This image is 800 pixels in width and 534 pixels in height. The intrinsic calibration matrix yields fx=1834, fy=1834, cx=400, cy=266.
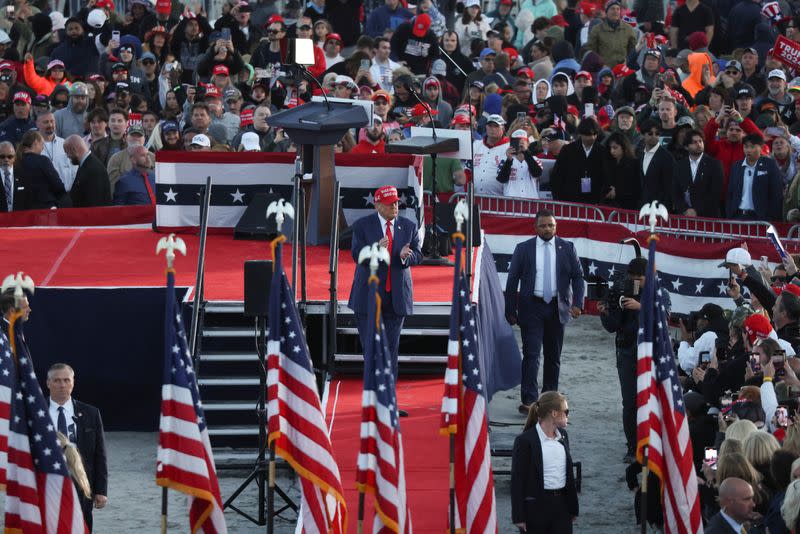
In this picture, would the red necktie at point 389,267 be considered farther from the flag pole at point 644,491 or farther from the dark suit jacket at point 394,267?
the flag pole at point 644,491

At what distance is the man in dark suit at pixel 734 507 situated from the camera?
1157cm

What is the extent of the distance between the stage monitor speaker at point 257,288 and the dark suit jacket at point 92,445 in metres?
2.18

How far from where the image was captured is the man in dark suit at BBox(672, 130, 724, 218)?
21.9 meters

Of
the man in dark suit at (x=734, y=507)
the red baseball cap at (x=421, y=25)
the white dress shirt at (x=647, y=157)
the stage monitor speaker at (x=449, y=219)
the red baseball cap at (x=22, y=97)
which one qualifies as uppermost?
the red baseball cap at (x=421, y=25)

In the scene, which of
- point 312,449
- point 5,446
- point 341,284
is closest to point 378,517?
point 312,449

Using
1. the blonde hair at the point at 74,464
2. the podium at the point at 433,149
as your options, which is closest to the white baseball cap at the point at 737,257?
the podium at the point at 433,149

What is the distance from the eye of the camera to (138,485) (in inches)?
658

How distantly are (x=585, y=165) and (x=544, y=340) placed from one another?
4.68 meters

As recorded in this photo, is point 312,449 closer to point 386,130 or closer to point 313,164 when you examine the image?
point 313,164

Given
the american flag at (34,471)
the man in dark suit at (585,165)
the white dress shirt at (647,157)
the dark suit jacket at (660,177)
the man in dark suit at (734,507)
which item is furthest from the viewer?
the man in dark suit at (585,165)

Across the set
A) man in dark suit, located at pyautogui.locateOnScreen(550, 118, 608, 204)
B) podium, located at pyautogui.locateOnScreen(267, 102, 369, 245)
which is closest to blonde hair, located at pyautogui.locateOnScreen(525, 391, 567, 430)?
podium, located at pyautogui.locateOnScreen(267, 102, 369, 245)

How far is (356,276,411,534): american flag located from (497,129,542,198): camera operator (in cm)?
1038

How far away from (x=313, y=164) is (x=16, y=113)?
6.16 m

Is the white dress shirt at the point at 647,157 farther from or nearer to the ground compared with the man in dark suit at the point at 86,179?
farther from the ground
